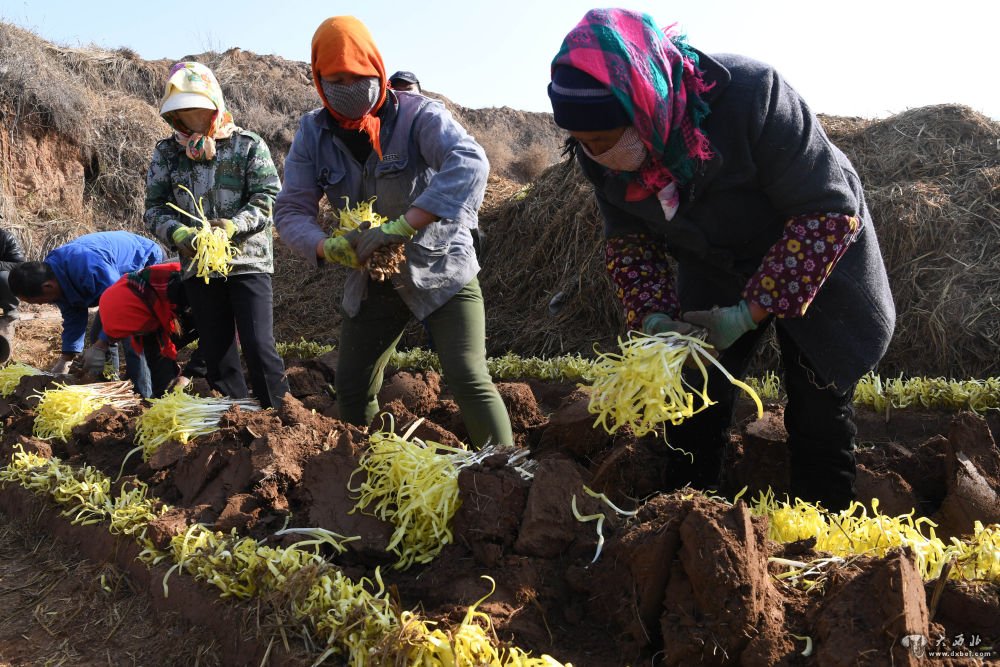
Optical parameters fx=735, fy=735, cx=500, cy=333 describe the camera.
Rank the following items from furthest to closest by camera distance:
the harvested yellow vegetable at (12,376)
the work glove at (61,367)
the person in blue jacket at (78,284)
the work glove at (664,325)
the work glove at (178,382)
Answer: the work glove at (61,367), the harvested yellow vegetable at (12,376), the person in blue jacket at (78,284), the work glove at (178,382), the work glove at (664,325)

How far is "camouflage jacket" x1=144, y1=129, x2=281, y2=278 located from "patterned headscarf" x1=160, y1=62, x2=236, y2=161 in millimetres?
65

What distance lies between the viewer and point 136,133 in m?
15.7

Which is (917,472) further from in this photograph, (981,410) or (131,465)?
(131,465)

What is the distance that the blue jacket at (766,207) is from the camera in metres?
2.31

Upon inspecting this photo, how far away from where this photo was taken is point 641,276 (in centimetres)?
273

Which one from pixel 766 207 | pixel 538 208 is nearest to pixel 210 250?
pixel 766 207

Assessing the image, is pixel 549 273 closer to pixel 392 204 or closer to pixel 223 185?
→ pixel 223 185

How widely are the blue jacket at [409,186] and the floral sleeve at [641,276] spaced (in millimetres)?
773

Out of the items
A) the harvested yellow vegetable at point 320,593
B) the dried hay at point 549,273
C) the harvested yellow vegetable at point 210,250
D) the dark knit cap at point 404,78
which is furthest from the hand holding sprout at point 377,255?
the dried hay at point 549,273

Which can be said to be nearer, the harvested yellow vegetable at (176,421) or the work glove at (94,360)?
the harvested yellow vegetable at (176,421)

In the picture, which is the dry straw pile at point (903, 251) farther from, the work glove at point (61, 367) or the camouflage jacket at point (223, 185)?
the work glove at point (61, 367)

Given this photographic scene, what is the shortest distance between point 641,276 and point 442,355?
103 cm

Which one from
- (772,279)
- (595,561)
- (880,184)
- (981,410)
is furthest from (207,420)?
(880,184)

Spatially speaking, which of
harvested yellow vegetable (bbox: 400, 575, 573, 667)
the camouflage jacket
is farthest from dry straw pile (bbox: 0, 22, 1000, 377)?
harvested yellow vegetable (bbox: 400, 575, 573, 667)
